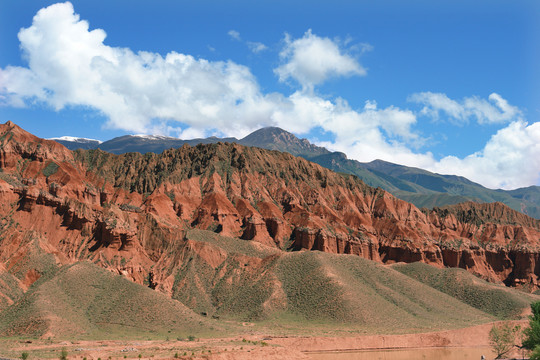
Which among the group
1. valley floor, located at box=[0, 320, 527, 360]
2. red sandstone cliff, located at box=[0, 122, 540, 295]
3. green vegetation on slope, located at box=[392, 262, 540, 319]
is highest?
red sandstone cliff, located at box=[0, 122, 540, 295]

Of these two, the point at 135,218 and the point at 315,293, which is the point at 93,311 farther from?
the point at 135,218

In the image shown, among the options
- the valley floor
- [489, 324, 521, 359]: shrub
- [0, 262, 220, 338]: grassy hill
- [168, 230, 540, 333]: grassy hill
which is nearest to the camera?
the valley floor

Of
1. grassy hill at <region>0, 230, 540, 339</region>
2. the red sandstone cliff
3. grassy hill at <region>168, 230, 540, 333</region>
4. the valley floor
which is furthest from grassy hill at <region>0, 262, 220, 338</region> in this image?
grassy hill at <region>168, 230, 540, 333</region>

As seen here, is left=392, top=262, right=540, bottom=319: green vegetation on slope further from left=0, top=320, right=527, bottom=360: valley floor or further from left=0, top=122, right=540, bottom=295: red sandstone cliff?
left=0, top=320, right=527, bottom=360: valley floor

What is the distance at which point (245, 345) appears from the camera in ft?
293

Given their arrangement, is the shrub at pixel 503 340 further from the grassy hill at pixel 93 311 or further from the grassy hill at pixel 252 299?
the grassy hill at pixel 93 311

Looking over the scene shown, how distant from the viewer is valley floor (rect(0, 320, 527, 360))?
2968 inches

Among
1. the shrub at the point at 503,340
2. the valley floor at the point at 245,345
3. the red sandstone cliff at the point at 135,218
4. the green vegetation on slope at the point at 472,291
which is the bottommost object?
the valley floor at the point at 245,345

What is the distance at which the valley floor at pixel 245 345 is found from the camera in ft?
247

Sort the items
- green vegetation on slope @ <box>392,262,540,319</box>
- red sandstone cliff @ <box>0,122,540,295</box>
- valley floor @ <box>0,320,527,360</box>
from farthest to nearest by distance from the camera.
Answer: green vegetation on slope @ <box>392,262,540,319</box> < red sandstone cliff @ <box>0,122,540,295</box> < valley floor @ <box>0,320,527,360</box>

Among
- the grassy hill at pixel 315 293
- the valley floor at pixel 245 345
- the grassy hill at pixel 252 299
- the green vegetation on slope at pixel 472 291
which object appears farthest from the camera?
the green vegetation on slope at pixel 472 291

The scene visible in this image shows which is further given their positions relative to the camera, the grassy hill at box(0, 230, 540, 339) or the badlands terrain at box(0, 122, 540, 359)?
the grassy hill at box(0, 230, 540, 339)

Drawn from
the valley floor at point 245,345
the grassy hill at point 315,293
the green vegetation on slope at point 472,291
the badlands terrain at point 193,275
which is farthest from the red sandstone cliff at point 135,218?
the valley floor at point 245,345

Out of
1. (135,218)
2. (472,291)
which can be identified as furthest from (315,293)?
(135,218)
